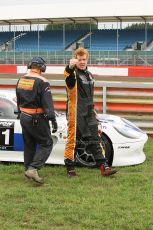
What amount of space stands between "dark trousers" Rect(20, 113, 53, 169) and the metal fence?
69.9 feet

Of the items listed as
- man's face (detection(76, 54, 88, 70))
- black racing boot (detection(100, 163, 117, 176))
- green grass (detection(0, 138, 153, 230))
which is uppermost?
man's face (detection(76, 54, 88, 70))

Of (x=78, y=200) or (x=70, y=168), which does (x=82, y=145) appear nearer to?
(x=70, y=168)

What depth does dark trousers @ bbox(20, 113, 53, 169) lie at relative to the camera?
5875 millimetres

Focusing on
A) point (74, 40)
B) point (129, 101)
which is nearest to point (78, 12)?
point (74, 40)

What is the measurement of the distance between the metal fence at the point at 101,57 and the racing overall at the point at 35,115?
839 inches

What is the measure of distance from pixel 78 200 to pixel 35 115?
1.30 m

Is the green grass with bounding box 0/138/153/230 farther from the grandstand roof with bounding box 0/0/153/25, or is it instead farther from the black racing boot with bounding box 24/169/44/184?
the grandstand roof with bounding box 0/0/153/25

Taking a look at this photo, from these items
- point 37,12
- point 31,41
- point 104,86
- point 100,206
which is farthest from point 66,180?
point 31,41

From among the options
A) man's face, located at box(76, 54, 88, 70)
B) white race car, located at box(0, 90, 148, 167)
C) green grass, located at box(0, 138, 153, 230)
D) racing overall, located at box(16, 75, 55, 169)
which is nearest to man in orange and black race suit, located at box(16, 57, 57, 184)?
racing overall, located at box(16, 75, 55, 169)

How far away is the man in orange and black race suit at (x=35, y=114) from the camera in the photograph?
5754 millimetres

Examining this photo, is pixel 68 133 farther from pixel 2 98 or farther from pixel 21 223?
pixel 21 223

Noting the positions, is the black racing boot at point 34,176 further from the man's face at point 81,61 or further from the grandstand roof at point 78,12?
the grandstand roof at point 78,12

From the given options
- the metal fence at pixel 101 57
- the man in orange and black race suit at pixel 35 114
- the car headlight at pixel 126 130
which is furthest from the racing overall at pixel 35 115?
the metal fence at pixel 101 57

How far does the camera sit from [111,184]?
231 inches
